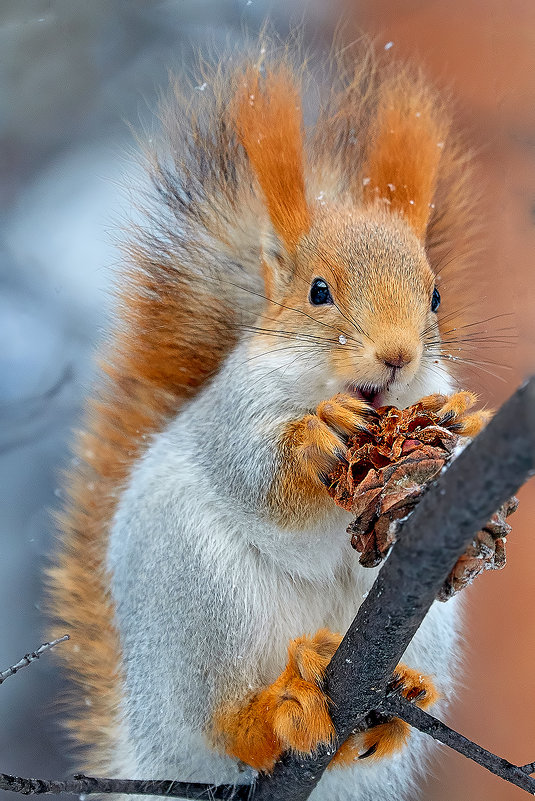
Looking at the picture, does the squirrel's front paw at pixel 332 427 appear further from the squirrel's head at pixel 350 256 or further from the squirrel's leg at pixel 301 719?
the squirrel's leg at pixel 301 719

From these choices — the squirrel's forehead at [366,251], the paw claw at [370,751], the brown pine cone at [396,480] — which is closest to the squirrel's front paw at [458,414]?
the brown pine cone at [396,480]

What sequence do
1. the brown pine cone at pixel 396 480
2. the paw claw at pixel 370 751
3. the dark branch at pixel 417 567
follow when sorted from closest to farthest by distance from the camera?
the dark branch at pixel 417 567 → the brown pine cone at pixel 396 480 → the paw claw at pixel 370 751

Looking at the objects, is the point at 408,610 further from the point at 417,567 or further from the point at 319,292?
the point at 319,292

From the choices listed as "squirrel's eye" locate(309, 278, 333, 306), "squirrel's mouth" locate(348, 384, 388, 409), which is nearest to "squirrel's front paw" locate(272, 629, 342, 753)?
"squirrel's mouth" locate(348, 384, 388, 409)

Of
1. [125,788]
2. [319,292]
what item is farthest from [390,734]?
[319,292]

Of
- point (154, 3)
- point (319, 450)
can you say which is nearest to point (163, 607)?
point (319, 450)

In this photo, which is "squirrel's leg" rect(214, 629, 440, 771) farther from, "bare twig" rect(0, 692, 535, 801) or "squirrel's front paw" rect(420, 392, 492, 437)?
"squirrel's front paw" rect(420, 392, 492, 437)

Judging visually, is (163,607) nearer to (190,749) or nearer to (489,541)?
(190,749)
